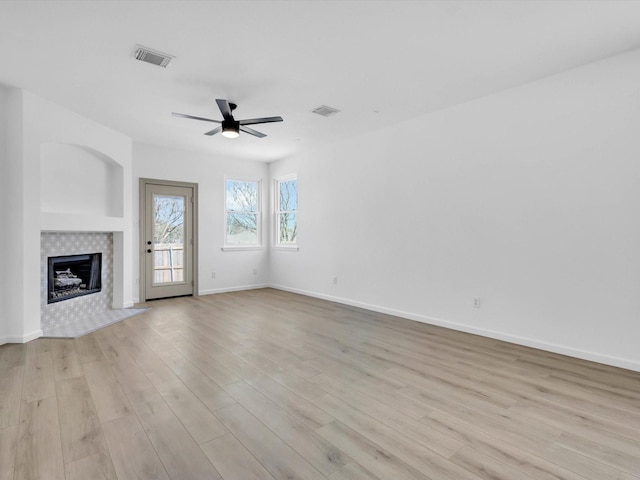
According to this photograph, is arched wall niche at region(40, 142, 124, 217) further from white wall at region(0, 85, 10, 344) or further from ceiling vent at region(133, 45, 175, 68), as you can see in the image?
ceiling vent at region(133, 45, 175, 68)

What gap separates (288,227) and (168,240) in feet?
7.89

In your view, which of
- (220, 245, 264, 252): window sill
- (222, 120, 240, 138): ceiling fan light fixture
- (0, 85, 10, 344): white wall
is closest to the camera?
(0, 85, 10, 344): white wall

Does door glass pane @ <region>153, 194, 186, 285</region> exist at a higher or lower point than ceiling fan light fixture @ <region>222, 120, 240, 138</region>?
lower

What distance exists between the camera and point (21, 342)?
12.5 ft

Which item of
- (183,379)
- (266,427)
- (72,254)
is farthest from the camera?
(72,254)

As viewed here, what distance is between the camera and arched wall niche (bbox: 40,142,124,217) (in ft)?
14.2

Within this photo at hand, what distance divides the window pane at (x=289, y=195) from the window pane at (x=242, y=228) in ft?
2.47

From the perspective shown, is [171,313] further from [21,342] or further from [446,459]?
[446,459]

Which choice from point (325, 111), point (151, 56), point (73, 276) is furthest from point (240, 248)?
point (151, 56)

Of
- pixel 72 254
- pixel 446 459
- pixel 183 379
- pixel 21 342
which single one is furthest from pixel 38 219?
pixel 446 459

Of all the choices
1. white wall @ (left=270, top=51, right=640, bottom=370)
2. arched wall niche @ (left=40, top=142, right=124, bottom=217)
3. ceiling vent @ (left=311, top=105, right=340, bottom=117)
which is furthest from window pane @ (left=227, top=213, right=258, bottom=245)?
ceiling vent @ (left=311, top=105, right=340, bottom=117)

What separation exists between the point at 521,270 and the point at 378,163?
2.55 meters

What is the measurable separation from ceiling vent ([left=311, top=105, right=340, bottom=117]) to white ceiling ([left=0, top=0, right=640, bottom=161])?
142 mm

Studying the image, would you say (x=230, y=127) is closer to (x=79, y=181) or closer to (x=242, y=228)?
(x=79, y=181)
